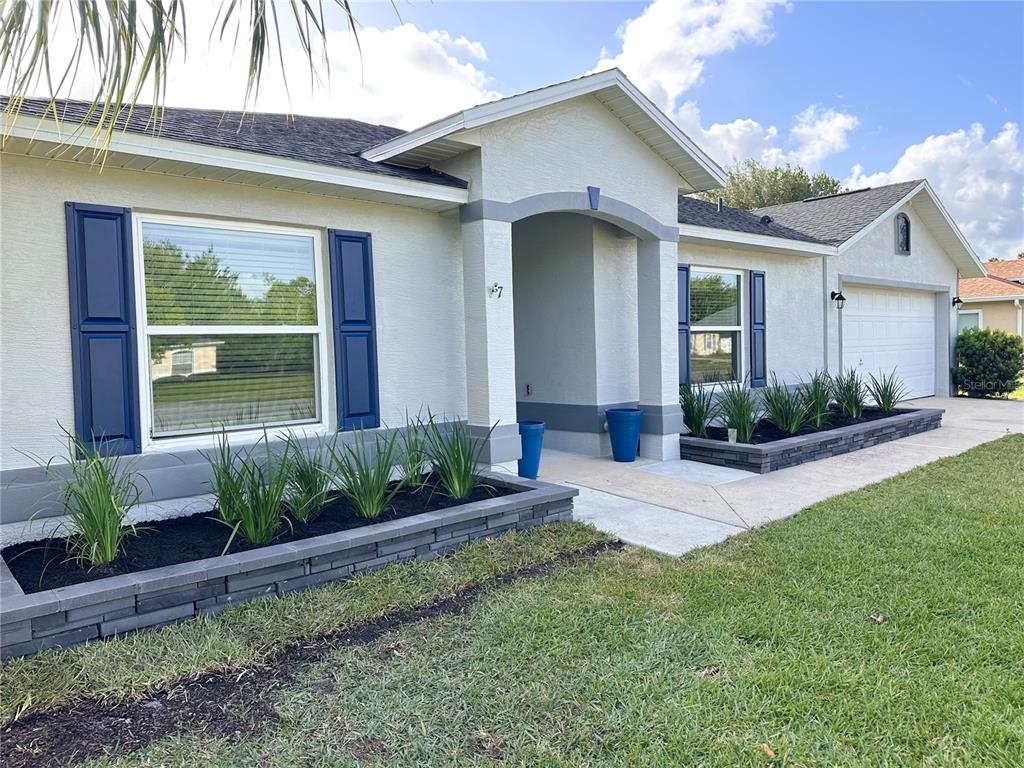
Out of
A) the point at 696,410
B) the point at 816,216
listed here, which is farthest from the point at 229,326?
the point at 816,216

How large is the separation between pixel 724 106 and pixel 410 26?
25975 millimetres

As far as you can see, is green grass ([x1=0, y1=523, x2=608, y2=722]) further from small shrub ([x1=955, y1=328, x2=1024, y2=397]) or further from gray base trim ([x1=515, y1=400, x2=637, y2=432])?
small shrub ([x1=955, y1=328, x2=1024, y2=397])

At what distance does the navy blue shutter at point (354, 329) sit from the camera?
21.3ft

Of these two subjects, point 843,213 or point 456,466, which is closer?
point 456,466

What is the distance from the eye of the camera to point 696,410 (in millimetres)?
9375

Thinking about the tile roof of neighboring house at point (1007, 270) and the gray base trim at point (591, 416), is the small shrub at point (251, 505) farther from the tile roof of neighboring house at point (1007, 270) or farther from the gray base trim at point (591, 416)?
the tile roof of neighboring house at point (1007, 270)

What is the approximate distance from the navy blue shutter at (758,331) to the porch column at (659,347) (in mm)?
2761

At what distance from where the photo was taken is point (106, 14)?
2648mm

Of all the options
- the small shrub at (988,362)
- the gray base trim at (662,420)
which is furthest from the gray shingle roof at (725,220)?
the small shrub at (988,362)

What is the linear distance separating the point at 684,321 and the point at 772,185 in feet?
95.7

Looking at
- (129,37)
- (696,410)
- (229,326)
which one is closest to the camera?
(129,37)

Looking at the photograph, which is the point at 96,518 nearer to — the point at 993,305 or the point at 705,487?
the point at 705,487

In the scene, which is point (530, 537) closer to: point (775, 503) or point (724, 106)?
point (775, 503)

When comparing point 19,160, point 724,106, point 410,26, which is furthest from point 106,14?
point 724,106
